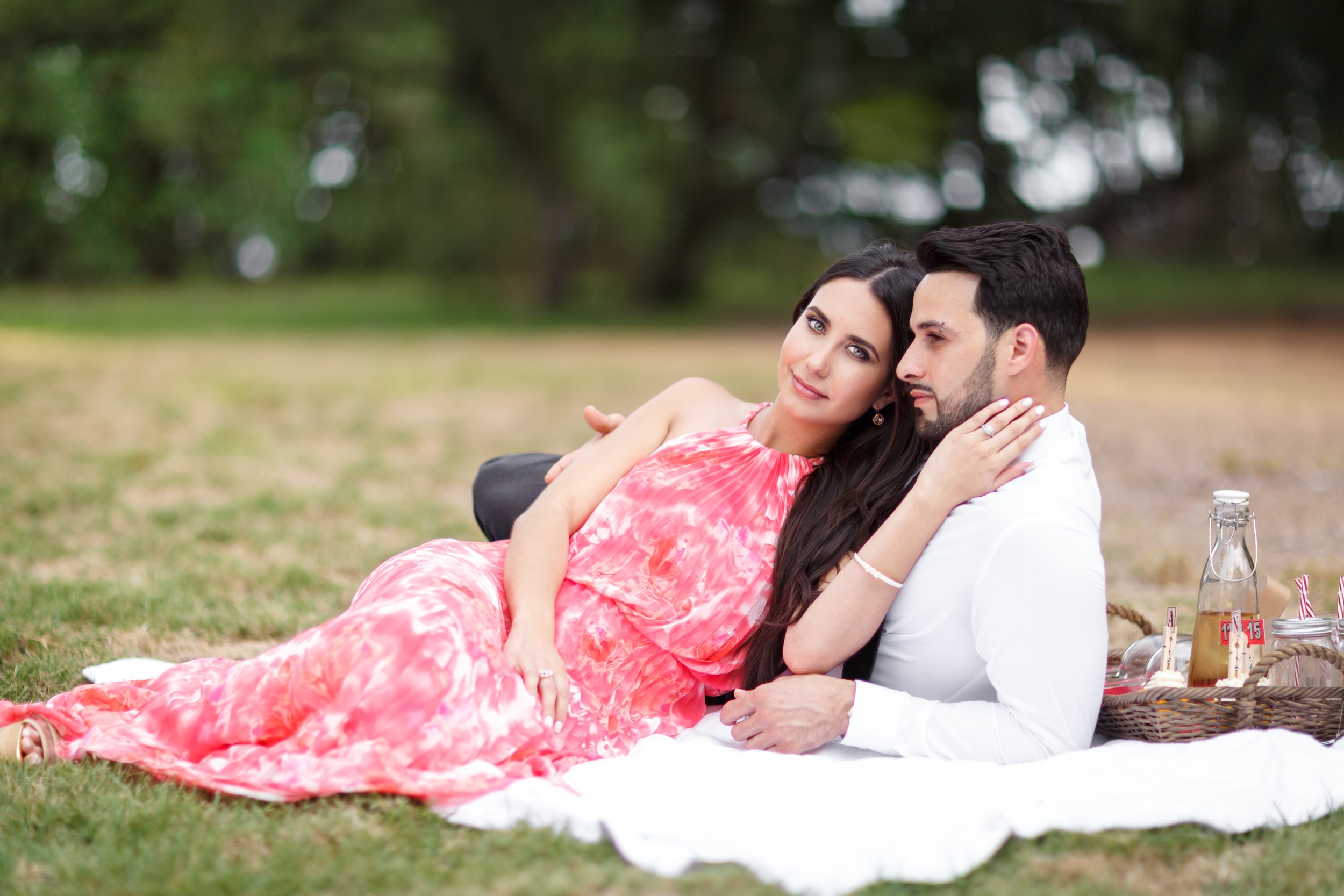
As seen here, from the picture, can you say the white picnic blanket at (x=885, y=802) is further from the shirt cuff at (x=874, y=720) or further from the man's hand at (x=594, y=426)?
the man's hand at (x=594, y=426)

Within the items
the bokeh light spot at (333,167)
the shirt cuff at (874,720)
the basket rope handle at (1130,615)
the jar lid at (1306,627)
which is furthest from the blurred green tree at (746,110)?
the shirt cuff at (874,720)

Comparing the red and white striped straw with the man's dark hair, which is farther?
the red and white striped straw

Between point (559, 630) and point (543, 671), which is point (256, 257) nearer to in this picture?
point (559, 630)

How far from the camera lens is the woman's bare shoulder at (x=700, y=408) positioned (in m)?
3.29

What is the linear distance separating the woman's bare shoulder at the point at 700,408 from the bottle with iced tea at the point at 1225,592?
4.26 ft

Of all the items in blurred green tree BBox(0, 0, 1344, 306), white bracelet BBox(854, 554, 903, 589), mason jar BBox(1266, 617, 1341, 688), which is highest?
blurred green tree BBox(0, 0, 1344, 306)

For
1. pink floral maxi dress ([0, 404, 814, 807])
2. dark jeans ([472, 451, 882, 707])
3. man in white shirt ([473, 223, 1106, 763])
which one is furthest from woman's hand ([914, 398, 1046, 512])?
dark jeans ([472, 451, 882, 707])

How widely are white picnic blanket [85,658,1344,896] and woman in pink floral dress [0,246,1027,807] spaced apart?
0.19 meters

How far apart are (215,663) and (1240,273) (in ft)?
72.7

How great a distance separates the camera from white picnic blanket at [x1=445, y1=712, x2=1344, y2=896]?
243cm

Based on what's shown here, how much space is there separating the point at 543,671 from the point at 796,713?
65 cm

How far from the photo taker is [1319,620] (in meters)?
3.04

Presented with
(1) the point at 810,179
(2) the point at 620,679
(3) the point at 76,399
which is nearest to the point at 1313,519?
(2) the point at 620,679

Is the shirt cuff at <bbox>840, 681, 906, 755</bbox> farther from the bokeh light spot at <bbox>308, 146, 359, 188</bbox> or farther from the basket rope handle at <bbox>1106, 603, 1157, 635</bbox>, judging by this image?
the bokeh light spot at <bbox>308, 146, 359, 188</bbox>
